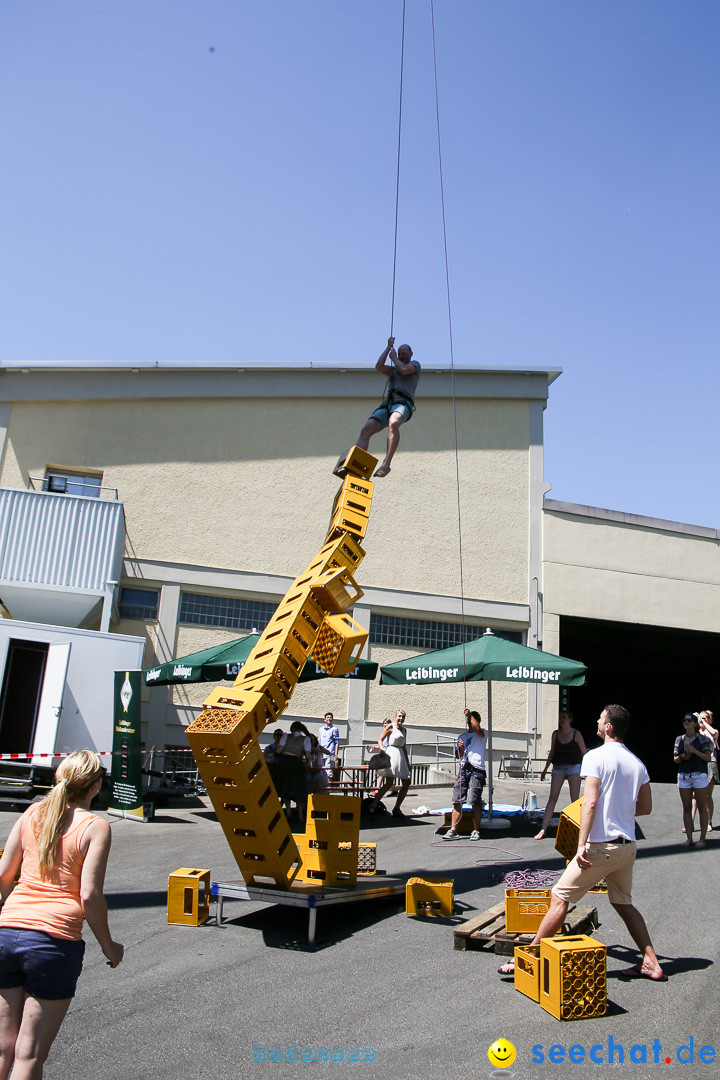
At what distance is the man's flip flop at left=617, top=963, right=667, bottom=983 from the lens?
215 inches

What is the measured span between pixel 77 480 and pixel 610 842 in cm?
1797

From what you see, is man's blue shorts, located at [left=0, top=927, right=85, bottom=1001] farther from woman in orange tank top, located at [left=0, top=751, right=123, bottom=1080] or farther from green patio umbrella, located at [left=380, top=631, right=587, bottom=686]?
green patio umbrella, located at [left=380, top=631, right=587, bottom=686]

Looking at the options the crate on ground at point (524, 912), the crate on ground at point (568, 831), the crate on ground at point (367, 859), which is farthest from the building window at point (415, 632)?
the crate on ground at point (524, 912)

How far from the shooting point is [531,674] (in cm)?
1203

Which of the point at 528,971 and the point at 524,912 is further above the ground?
the point at 524,912

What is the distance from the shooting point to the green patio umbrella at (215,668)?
1326cm

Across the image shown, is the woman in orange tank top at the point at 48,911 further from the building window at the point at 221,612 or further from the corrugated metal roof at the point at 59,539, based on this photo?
the building window at the point at 221,612

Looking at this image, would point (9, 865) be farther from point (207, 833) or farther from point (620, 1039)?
point (207, 833)

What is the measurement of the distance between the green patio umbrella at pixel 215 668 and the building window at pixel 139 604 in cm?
545

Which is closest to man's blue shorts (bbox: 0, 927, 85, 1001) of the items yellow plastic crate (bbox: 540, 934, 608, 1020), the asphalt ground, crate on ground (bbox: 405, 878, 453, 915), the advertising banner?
the asphalt ground

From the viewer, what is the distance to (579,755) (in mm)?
11055

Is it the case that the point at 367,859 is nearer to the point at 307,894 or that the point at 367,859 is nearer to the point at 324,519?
the point at 307,894

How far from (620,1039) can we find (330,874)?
348cm

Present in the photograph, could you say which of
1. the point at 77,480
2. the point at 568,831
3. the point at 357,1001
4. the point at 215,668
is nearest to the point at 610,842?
the point at 357,1001
